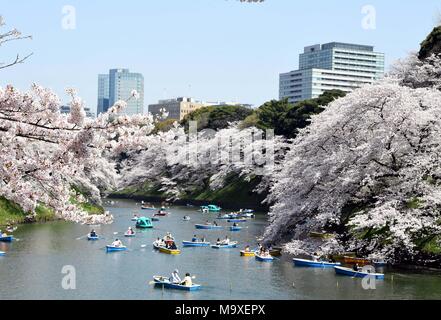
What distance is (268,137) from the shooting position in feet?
274

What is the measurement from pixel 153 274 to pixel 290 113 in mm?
47713

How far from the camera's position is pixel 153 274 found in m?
34.2

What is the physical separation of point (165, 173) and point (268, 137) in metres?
30.3

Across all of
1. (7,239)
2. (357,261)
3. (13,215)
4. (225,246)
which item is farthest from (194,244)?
(13,215)

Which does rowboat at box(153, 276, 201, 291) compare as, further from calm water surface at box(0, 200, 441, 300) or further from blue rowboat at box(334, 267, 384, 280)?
blue rowboat at box(334, 267, 384, 280)

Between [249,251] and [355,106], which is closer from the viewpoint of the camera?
[355,106]

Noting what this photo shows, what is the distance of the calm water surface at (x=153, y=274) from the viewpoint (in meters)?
28.6

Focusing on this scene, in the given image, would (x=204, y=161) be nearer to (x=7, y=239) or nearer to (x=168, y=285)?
(x=7, y=239)

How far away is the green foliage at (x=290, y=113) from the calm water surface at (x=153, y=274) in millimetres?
29876

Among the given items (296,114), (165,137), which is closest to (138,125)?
(165,137)

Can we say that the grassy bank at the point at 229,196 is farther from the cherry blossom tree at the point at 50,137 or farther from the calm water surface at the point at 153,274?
the cherry blossom tree at the point at 50,137
